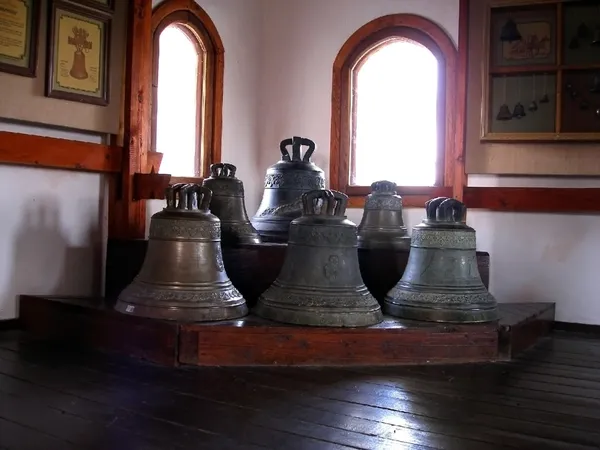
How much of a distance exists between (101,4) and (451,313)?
7.79 feet

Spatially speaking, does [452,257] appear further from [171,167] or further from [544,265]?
[171,167]

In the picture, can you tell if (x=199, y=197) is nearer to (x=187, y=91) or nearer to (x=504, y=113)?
(x=187, y=91)

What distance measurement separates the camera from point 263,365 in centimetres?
274

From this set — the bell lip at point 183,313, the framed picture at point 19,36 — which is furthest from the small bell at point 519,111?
the framed picture at point 19,36

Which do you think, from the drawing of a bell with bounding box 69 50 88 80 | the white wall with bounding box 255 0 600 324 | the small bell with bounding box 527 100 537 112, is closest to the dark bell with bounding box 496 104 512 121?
the small bell with bounding box 527 100 537 112

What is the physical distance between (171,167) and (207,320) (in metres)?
1.76

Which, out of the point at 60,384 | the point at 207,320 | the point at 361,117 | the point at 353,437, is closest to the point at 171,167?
the point at 361,117

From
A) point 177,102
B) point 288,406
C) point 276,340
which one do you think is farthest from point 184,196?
point 177,102

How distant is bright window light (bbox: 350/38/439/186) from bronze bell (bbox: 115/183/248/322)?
1.85 meters

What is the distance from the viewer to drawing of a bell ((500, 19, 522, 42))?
3.99 m

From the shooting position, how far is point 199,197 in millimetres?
3164

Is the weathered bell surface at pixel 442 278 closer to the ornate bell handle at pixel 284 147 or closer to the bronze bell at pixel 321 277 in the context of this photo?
the bronze bell at pixel 321 277

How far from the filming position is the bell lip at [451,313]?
304 cm

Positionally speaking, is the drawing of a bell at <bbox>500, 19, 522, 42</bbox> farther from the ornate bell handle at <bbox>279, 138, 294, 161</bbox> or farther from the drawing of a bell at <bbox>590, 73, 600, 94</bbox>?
the ornate bell handle at <bbox>279, 138, 294, 161</bbox>
